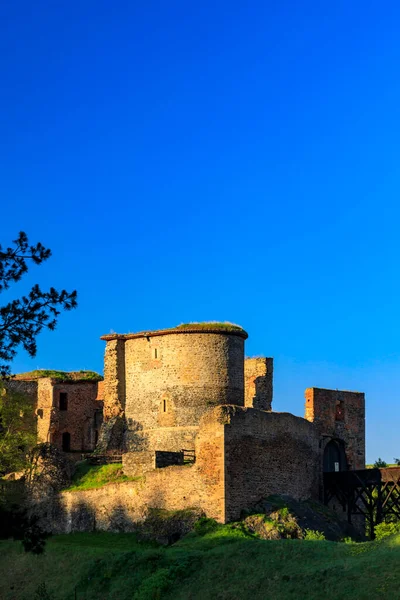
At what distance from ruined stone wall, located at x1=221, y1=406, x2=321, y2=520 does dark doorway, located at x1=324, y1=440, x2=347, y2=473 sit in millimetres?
5320

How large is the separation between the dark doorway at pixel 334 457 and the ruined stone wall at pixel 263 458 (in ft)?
17.5

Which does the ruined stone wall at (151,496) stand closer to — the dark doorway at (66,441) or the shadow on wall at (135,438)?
the shadow on wall at (135,438)

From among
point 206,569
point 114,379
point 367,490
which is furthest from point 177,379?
point 206,569

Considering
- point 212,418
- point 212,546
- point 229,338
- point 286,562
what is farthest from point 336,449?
point 286,562

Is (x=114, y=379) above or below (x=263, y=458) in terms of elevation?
above

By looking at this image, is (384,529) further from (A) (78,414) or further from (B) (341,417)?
(A) (78,414)

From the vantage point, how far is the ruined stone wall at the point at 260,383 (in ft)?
175

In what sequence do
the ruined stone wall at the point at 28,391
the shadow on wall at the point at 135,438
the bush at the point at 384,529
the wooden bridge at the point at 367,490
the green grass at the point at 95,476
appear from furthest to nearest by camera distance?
1. the ruined stone wall at the point at 28,391
2. the shadow on wall at the point at 135,438
3. the wooden bridge at the point at 367,490
4. the green grass at the point at 95,476
5. the bush at the point at 384,529

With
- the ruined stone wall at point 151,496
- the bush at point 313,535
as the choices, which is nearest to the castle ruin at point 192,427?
the ruined stone wall at point 151,496

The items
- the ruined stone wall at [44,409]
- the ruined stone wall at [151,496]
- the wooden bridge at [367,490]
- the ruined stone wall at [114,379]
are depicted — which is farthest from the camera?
the ruined stone wall at [44,409]

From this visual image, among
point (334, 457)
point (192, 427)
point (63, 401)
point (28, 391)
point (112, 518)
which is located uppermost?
point (28, 391)

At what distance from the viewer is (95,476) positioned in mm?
46125

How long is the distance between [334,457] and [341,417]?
7.23 ft

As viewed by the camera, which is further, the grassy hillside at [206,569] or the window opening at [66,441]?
the window opening at [66,441]
